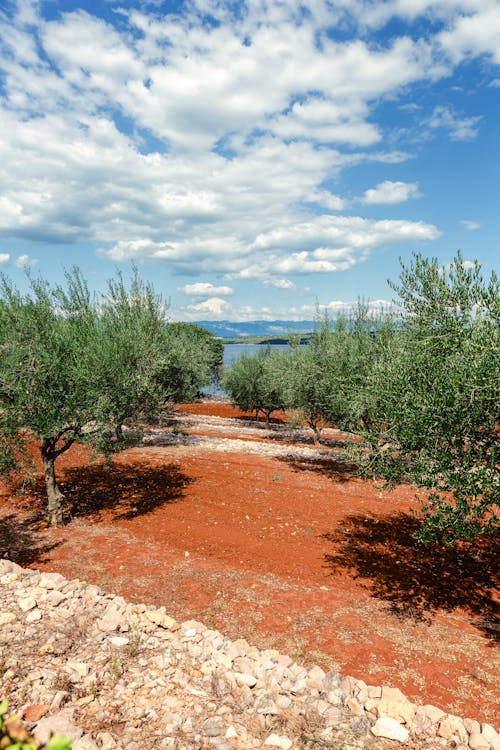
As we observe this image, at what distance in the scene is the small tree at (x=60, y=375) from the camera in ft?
46.0

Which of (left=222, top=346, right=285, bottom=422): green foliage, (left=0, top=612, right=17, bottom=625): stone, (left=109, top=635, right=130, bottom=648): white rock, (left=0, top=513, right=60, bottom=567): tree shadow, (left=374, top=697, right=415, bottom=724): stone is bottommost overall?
(left=0, top=513, right=60, bottom=567): tree shadow

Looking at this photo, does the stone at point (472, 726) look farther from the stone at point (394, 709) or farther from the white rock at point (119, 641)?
the white rock at point (119, 641)

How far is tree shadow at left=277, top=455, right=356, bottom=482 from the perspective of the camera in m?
25.3

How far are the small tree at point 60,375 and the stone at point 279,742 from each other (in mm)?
11058

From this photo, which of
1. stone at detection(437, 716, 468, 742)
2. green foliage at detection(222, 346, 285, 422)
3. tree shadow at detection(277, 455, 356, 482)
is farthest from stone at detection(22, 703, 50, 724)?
green foliage at detection(222, 346, 285, 422)

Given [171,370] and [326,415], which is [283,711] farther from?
[171,370]

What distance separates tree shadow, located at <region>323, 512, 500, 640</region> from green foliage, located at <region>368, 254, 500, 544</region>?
9.63 feet

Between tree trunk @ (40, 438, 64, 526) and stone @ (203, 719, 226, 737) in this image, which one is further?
tree trunk @ (40, 438, 64, 526)

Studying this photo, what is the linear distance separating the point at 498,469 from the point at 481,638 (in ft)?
15.3

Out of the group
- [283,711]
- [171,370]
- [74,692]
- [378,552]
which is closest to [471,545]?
[378,552]

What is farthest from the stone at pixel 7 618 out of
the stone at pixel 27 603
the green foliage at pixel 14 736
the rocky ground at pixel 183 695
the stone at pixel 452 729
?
the stone at pixel 452 729

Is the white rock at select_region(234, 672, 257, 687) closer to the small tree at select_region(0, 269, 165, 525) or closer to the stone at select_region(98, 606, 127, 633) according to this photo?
the stone at select_region(98, 606, 127, 633)

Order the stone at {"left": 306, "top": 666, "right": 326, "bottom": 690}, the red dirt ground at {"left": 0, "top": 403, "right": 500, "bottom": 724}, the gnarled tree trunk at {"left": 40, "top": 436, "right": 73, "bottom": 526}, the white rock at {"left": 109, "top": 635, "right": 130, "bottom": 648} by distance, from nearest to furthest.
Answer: the stone at {"left": 306, "top": 666, "right": 326, "bottom": 690} → the white rock at {"left": 109, "top": 635, "right": 130, "bottom": 648} → the red dirt ground at {"left": 0, "top": 403, "right": 500, "bottom": 724} → the gnarled tree trunk at {"left": 40, "top": 436, "right": 73, "bottom": 526}

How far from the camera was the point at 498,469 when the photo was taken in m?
9.02
